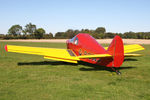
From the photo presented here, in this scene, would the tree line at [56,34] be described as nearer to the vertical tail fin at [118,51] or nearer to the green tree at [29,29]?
the green tree at [29,29]

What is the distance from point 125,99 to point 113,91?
0.65 m

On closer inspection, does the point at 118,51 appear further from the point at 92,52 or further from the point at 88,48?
the point at 88,48

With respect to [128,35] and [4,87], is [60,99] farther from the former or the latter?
[128,35]

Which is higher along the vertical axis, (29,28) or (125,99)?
(29,28)

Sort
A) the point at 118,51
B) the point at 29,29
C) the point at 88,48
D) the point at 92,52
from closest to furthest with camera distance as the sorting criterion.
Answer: the point at 118,51
the point at 92,52
the point at 88,48
the point at 29,29

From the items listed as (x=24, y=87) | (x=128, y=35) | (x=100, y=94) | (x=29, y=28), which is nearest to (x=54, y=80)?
(x=24, y=87)

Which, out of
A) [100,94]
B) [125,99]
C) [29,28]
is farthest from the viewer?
[29,28]

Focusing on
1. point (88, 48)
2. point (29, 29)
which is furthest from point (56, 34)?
point (88, 48)

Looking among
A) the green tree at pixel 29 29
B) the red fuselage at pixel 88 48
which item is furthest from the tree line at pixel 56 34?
the red fuselage at pixel 88 48

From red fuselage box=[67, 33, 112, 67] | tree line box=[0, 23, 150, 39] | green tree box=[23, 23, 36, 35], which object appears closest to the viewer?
red fuselage box=[67, 33, 112, 67]

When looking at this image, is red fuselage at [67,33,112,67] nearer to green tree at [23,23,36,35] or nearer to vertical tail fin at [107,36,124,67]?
vertical tail fin at [107,36,124,67]

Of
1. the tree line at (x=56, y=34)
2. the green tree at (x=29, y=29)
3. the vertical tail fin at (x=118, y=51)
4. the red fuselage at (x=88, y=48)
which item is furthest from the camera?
the green tree at (x=29, y=29)

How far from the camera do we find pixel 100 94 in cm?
454

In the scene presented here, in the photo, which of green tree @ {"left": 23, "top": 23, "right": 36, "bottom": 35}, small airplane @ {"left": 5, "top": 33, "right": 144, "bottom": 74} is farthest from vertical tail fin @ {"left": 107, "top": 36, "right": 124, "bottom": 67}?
green tree @ {"left": 23, "top": 23, "right": 36, "bottom": 35}
